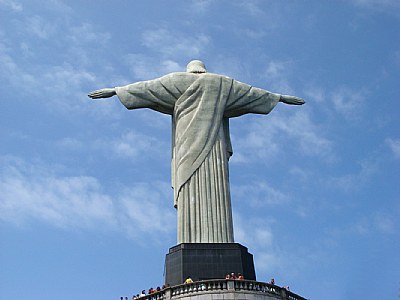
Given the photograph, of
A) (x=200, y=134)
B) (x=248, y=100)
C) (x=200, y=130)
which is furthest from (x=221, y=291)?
(x=248, y=100)

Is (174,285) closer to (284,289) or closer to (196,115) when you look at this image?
(284,289)

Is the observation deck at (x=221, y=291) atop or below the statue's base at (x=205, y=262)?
below

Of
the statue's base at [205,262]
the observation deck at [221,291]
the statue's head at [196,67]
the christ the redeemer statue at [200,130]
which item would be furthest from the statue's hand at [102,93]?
the observation deck at [221,291]

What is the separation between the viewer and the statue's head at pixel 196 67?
34.3 m

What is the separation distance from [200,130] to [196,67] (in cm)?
418

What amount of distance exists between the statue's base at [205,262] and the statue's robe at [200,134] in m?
0.86

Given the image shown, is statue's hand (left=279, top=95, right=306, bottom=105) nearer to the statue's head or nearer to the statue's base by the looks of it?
the statue's head

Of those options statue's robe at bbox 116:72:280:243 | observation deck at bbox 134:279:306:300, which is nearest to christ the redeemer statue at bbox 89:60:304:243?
statue's robe at bbox 116:72:280:243

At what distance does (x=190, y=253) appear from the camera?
1131 inches

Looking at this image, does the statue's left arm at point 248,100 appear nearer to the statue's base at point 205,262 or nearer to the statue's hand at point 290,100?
the statue's hand at point 290,100

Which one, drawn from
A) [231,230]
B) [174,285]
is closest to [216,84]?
[231,230]

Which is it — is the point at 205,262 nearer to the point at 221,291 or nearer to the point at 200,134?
the point at 221,291

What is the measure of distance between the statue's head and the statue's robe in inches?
28.6

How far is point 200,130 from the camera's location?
3212cm
